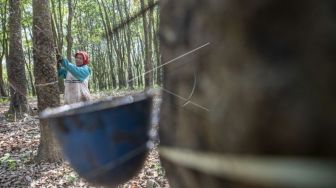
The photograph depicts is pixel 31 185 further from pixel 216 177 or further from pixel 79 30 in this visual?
pixel 79 30

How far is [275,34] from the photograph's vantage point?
32.1 inches

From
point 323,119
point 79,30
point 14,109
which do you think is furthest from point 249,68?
point 79,30

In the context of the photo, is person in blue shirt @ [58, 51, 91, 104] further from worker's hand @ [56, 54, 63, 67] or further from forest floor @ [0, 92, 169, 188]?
forest floor @ [0, 92, 169, 188]

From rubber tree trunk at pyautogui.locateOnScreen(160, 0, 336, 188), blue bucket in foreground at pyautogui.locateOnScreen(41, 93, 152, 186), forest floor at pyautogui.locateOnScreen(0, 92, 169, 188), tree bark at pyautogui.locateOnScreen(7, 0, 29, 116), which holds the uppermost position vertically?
rubber tree trunk at pyautogui.locateOnScreen(160, 0, 336, 188)

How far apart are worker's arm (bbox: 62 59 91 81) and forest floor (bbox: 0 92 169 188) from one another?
154 centimetres

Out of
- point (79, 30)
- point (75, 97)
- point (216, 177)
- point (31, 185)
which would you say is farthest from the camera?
point (79, 30)

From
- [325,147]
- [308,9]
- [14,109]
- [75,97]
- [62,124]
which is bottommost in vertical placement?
[14,109]

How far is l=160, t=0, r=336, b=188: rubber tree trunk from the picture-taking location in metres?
0.74

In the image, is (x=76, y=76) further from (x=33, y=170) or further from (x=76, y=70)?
(x=33, y=170)

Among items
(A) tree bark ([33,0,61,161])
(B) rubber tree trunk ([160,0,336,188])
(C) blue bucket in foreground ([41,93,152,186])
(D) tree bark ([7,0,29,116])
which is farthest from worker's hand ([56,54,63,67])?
(B) rubber tree trunk ([160,0,336,188])

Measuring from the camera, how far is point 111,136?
6.15 feet

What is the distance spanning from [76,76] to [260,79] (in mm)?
6638

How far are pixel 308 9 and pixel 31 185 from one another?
21.1 feet

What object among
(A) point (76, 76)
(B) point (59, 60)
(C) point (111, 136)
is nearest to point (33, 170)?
(A) point (76, 76)
